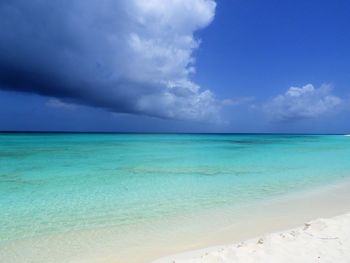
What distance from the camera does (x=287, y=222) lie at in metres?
5.49

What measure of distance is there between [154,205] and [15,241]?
9.99 feet

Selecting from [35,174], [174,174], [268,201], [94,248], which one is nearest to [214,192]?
[268,201]

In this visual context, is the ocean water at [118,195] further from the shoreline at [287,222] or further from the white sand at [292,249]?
the white sand at [292,249]

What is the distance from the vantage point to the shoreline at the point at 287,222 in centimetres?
367

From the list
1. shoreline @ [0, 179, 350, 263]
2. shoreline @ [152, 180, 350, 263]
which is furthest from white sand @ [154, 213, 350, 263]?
shoreline @ [0, 179, 350, 263]

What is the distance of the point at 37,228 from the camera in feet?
16.9

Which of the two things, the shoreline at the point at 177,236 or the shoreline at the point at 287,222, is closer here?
the shoreline at the point at 287,222

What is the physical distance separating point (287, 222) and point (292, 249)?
2053 millimetres

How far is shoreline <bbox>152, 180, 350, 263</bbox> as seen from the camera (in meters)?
3.67

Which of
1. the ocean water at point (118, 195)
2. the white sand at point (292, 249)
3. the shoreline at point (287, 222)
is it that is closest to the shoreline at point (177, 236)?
the shoreline at point (287, 222)

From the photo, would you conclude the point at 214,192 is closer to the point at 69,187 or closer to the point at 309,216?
the point at 309,216

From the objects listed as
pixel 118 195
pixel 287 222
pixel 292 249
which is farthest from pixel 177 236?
pixel 118 195

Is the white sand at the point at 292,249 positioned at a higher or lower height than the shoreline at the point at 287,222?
higher

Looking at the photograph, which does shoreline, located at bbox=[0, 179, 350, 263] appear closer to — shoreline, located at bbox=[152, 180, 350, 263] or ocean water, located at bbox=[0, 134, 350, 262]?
shoreline, located at bbox=[152, 180, 350, 263]
